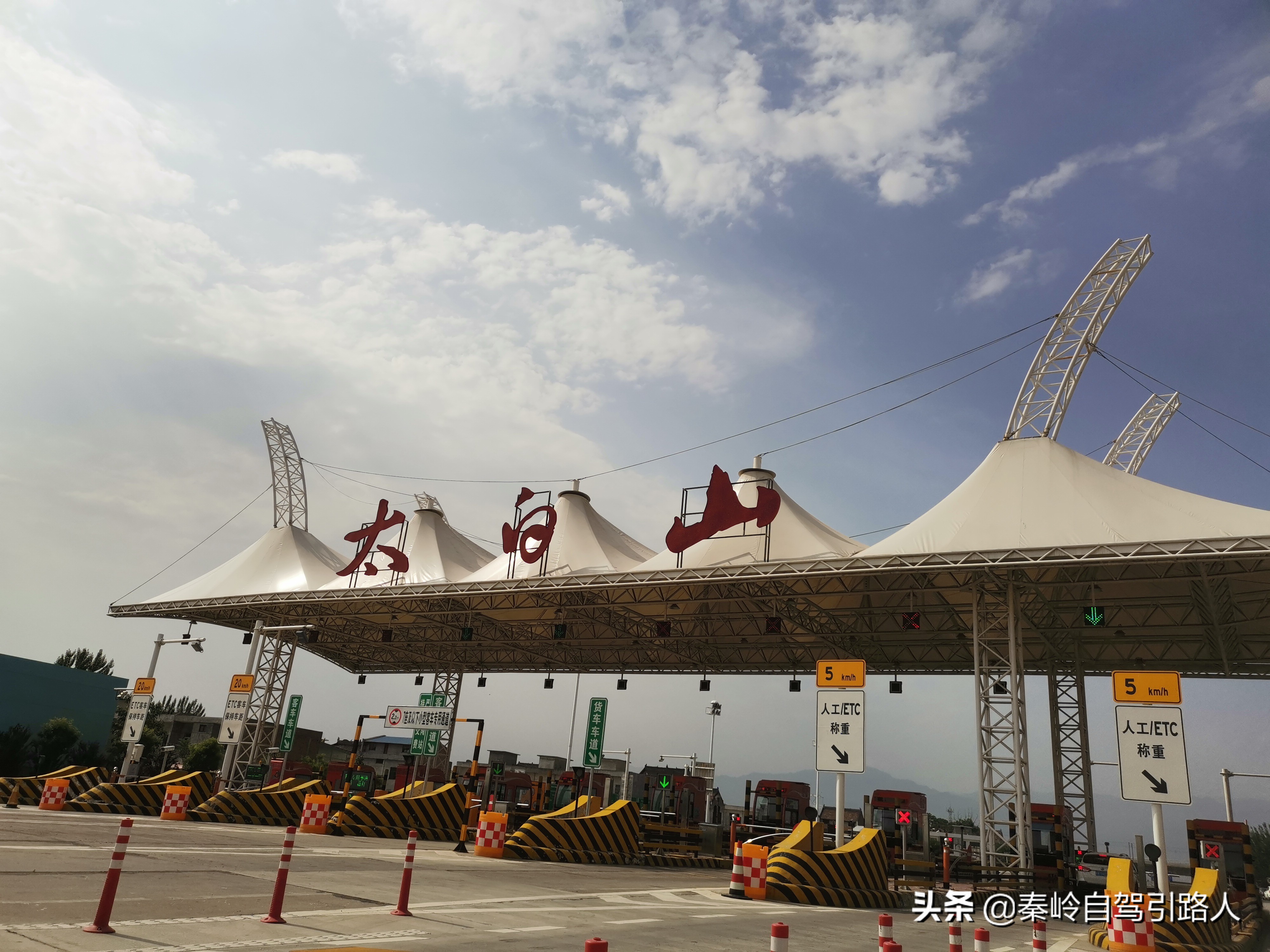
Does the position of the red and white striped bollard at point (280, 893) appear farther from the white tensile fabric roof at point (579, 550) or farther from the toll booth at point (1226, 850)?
the toll booth at point (1226, 850)

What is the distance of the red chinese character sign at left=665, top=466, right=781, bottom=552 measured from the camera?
79.7ft

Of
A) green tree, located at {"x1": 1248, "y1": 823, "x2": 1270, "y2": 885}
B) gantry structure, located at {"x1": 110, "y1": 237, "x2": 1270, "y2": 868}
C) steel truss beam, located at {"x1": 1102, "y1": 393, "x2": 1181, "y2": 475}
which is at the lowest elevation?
green tree, located at {"x1": 1248, "y1": 823, "x2": 1270, "y2": 885}

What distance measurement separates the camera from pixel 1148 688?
31.9 ft

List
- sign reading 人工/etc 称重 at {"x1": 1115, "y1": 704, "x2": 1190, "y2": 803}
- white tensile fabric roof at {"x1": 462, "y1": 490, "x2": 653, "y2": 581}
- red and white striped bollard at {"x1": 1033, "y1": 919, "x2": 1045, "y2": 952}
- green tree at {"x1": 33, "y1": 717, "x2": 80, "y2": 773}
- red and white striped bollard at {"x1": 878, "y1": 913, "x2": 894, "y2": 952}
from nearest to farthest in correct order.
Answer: red and white striped bollard at {"x1": 878, "y1": 913, "x2": 894, "y2": 952}
red and white striped bollard at {"x1": 1033, "y1": 919, "x2": 1045, "y2": 952}
sign reading 人工/etc 称重 at {"x1": 1115, "y1": 704, "x2": 1190, "y2": 803}
white tensile fabric roof at {"x1": 462, "y1": 490, "x2": 653, "y2": 581}
green tree at {"x1": 33, "y1": 717, "x2": 80, "y2": 773}

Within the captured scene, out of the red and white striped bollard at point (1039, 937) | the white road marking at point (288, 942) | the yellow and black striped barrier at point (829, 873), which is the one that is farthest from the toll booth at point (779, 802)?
the white road marking at point (288, 942)

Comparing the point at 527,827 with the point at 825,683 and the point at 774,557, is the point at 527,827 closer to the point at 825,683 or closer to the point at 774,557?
the point at 825,683

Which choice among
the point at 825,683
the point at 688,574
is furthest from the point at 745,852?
the point at 688,574

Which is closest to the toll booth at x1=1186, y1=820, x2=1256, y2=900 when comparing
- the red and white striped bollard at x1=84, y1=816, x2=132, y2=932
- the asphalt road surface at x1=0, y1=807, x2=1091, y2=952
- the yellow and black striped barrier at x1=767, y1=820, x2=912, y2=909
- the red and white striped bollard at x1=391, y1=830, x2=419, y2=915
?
the asphalt road surface at x1=0, y1=807, x2=1091, y2=952

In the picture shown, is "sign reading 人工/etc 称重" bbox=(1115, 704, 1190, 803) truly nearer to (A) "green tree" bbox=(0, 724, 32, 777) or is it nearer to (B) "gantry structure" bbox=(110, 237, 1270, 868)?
(B) "gantry structure" bbox=(110, 237, 1270, 868)

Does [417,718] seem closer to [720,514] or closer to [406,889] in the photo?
[720,514]

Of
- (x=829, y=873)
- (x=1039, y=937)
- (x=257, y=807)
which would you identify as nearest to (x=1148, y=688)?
(x=1039, y=937)

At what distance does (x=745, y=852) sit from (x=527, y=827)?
247 inches

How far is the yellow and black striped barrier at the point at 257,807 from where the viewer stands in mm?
22141

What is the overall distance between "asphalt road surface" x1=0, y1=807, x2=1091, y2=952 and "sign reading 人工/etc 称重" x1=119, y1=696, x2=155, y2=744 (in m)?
13.0
